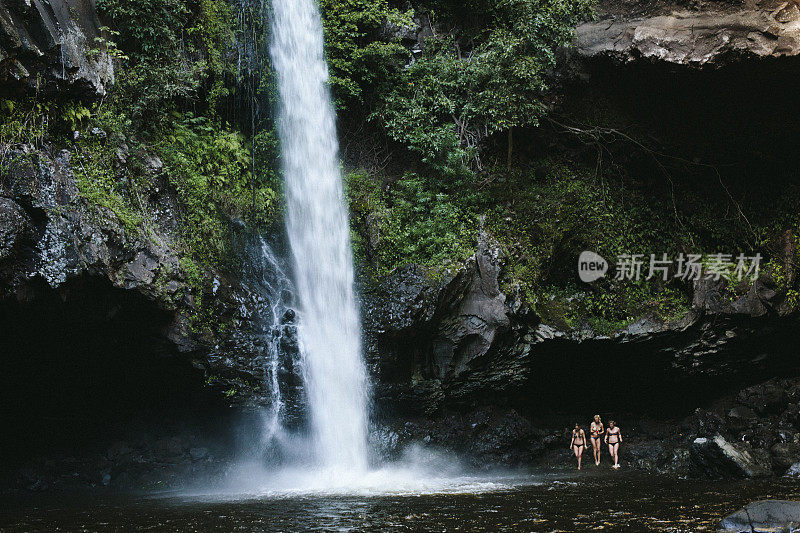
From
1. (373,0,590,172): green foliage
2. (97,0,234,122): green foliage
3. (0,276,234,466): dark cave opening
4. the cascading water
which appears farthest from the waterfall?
(0,276,234,466): dark cave opening

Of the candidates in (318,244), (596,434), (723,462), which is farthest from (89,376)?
(723,462)

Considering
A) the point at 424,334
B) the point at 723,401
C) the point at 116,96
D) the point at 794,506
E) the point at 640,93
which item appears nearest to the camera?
the point at 794,506

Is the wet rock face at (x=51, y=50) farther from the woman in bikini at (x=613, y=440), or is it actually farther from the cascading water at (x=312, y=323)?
the woman in bikini at (x=613, y=440)

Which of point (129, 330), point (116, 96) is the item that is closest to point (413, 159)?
point (116, 96)

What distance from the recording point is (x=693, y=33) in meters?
10.8

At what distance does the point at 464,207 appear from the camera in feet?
41.2

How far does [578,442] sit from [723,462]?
3381 millimetres

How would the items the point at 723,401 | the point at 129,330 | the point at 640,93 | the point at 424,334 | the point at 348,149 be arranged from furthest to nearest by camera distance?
the point at 348,149
the point at 723,401
the point at 640,93
the point at 424,334
the point at 129,330

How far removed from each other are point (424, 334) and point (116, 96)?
7.52 metres

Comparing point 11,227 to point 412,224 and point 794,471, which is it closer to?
point 412,224

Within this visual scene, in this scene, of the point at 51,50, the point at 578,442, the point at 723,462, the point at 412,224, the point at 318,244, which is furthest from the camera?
the point at 412,224

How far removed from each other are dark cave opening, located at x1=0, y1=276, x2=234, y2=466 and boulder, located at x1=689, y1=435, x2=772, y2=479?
28.6ft

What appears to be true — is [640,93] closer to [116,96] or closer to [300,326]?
[300,326]

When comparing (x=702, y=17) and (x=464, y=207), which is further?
(x=464, y=207)
